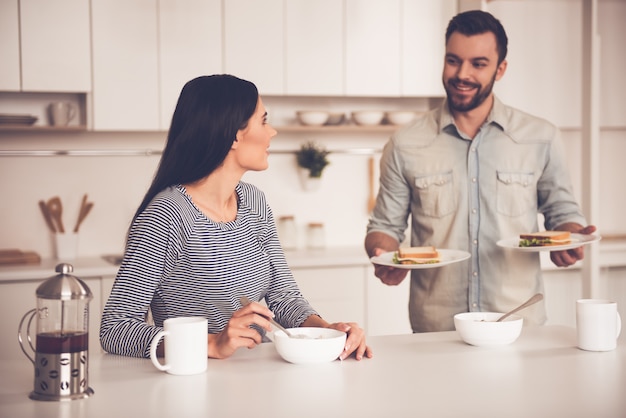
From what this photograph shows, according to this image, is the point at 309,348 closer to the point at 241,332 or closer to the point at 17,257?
the point at 241,332

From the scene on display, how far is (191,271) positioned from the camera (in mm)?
2070

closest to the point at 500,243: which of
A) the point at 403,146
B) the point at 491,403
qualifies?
the point at 403,146

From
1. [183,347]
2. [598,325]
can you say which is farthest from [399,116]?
[183,347]

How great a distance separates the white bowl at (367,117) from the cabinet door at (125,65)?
3.58 feet

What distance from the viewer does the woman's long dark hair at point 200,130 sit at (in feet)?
6.79

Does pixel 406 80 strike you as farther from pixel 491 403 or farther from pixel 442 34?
pixel 491 403

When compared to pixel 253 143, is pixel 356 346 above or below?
below

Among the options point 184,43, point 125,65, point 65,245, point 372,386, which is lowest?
point 372,386

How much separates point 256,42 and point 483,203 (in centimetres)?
192

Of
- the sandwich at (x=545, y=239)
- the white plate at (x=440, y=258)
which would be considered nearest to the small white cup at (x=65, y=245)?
the white plate at (x=440, y=258)

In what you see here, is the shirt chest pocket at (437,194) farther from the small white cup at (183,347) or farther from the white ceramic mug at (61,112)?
the white ceramic mug at (61,112)

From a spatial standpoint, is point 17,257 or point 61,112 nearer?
point 17,257

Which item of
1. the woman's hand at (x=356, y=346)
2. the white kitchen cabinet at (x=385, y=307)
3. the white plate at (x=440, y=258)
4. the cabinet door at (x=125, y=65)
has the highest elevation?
the cabinet door at (x=125, y=65)

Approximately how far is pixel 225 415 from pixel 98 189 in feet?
10.2
